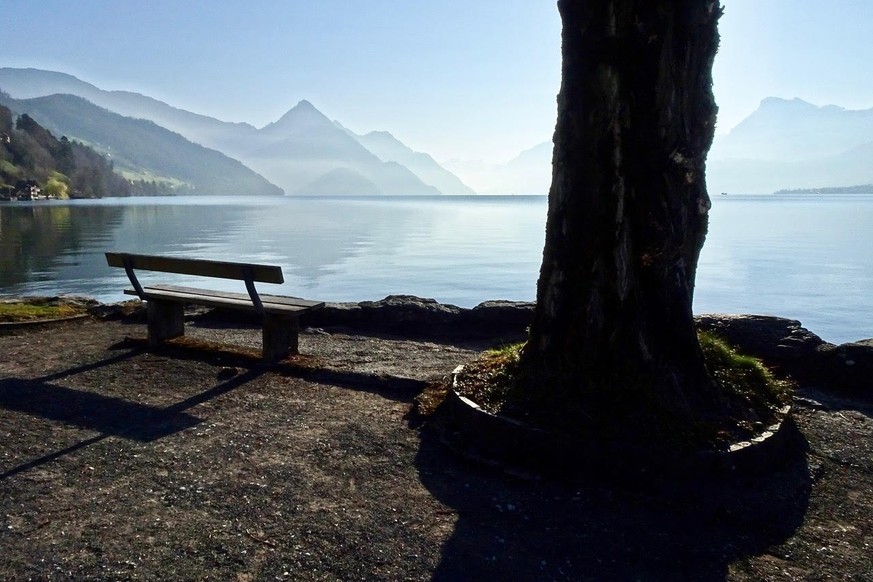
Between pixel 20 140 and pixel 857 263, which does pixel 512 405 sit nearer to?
pixel 857 263

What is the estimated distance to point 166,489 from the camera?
417 cm

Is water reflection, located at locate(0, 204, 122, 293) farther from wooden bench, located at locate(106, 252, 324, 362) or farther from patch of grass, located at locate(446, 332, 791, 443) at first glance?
patch of grass, located at locate(446, 332, 791, 443)

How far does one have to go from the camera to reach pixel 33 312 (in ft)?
31.7

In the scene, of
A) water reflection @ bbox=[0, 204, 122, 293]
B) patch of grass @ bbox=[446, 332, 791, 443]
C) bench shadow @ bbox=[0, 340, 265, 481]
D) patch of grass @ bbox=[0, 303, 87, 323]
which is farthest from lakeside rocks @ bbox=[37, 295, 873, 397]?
water reflection @ bbox=[0, 204, 122, 293]

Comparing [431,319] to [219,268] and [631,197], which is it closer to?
[219,268]

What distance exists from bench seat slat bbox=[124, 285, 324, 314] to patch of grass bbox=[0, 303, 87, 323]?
235 centimetres

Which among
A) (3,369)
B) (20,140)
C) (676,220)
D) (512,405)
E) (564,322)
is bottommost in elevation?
(3,369)

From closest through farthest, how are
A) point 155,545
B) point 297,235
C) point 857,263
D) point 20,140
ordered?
1. point 155,545
2. point 857,263
3. point 297,235
4. point 20,140

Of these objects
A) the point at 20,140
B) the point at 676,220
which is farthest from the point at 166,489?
the point at 20,140

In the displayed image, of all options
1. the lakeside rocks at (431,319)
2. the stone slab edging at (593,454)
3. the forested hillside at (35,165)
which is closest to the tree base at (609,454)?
the stone slab edging at (593,454)

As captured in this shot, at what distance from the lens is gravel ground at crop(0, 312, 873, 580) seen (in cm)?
343

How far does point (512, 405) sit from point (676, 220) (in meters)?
1.79

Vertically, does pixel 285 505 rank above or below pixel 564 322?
below

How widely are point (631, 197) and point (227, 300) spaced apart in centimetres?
463
